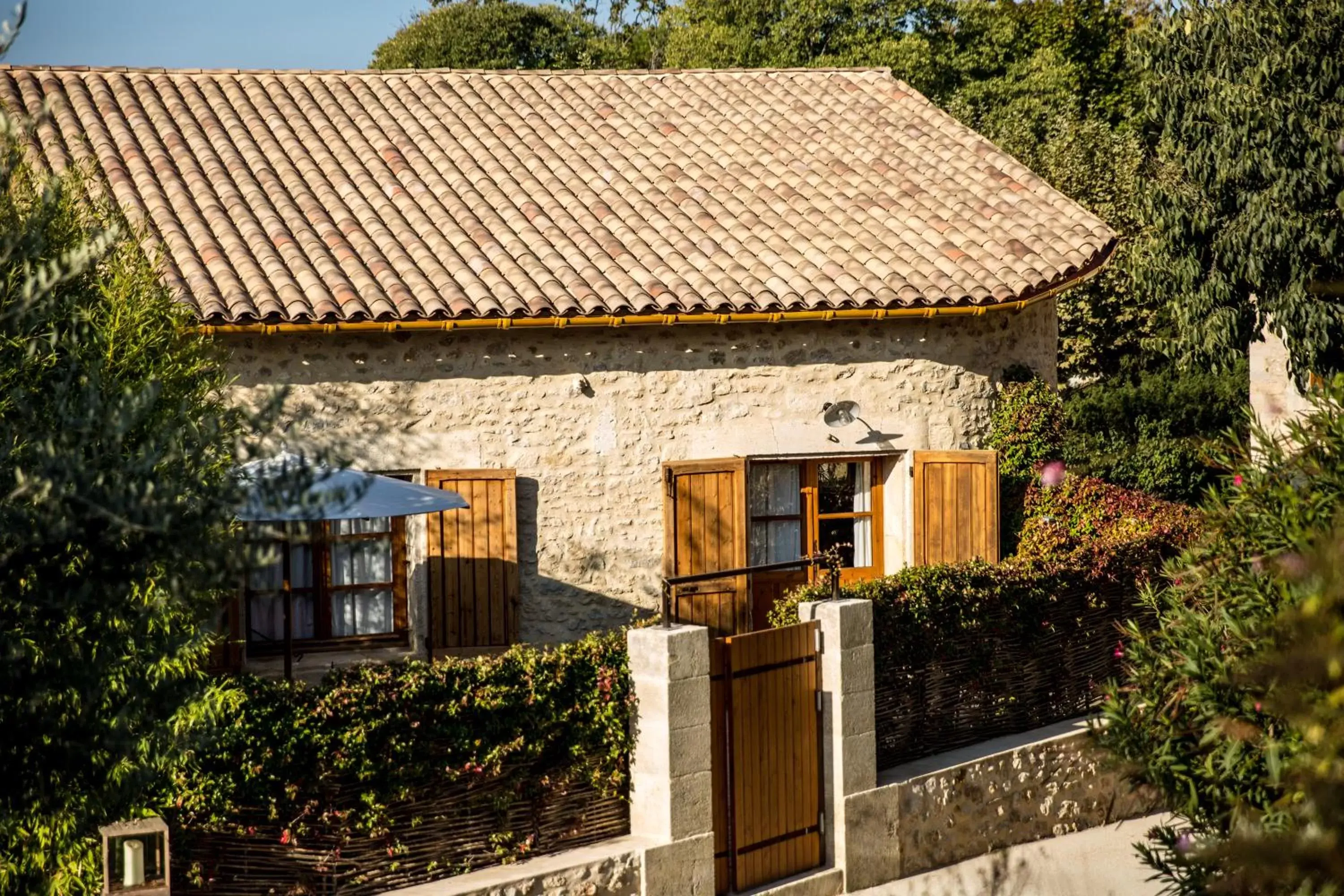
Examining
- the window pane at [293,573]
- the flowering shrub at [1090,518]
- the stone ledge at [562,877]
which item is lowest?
the stone ledge at [562,877]

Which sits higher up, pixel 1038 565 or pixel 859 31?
pixel 859 31

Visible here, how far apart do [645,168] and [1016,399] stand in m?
3.98

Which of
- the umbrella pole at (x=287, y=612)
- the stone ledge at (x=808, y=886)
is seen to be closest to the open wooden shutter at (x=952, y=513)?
the stone ledge at (x=808, y=886)

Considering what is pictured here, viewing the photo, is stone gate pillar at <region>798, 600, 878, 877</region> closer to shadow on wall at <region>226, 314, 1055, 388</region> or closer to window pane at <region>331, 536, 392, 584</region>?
shadow on wall at <region>226, 314, 1055, 388</region>

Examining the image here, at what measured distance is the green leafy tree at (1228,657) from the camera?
4707mm

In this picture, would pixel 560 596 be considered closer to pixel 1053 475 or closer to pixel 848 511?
pixel 848 511

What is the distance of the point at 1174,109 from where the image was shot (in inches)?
491

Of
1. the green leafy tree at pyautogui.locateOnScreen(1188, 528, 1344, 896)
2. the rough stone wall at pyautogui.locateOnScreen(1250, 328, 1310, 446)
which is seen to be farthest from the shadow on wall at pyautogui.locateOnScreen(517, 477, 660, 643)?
the rough stone wall at pyautogui.locateOnScreen(1250, 328, 1310, 446)

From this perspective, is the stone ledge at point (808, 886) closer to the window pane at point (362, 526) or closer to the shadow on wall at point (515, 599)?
the shadow on wall at point (515, 599)

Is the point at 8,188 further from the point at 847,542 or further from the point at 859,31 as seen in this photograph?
the point at 859,31

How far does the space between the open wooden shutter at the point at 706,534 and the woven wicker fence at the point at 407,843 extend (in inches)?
136

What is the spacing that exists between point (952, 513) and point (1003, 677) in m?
2.06

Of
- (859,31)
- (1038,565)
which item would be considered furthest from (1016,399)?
(859,31)

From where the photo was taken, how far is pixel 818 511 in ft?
40.4
